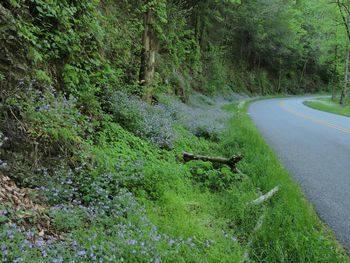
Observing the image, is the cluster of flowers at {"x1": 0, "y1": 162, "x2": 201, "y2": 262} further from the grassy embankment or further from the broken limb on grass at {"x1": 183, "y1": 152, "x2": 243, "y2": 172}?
the broken limb on grass at {"x1": 183, "y1": 152, "x2": 243, "y2": 172}

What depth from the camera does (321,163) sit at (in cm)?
823

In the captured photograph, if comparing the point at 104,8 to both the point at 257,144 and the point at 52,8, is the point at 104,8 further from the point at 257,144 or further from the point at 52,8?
the point at 257,144

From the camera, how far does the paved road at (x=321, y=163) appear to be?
212 inches

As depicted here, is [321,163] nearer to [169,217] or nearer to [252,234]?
[252,234]

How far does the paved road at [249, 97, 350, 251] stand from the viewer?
17.6 feet

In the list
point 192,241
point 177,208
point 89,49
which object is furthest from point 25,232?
point 89,49

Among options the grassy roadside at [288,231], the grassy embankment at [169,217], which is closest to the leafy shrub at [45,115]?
the grassy embankment at [169,217]

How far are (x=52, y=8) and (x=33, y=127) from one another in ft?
8.65

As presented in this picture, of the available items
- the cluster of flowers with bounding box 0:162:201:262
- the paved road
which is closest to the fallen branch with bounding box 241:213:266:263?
the cluster of flowers with bounding box 0:162:201:262

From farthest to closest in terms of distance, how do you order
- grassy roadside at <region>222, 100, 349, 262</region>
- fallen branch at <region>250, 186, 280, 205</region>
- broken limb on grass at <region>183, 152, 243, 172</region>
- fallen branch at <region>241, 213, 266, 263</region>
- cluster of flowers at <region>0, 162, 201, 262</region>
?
1. broken limb on grass at <region>183, 152, 243, 172</region>
2. fallen branch at <region>250, 186, 280, 205</region>
3. grassy roadside at <region>222, 100, 349, 262</region>
4. fallen branch at <region>241, 213, 266, 263</region>
5. cluster of flowers at <region>0, 162, 201, 262</region>

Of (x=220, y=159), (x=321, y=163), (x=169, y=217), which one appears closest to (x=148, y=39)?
(x=220, y=159)

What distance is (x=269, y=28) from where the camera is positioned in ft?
132

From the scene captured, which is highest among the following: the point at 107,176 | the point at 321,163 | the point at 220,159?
the point at 107,176

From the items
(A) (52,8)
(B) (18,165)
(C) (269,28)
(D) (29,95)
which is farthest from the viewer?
(C) (269,28)
